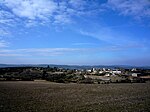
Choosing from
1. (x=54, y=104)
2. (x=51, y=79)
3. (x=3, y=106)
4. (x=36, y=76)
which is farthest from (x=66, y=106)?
(x=36, y=76)

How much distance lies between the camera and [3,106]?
63.2 feet

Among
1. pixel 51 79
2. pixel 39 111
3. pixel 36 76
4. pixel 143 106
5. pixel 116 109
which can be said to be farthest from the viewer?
pixel 36 76

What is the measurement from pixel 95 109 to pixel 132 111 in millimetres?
2614

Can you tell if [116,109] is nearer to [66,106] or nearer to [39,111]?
[66,106]

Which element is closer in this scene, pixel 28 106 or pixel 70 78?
pixel 28 106

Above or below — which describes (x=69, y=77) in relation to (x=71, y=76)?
below

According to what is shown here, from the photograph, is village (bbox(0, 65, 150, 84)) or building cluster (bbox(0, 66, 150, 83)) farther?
building cluster (bbox(0, 66, 150, 83))

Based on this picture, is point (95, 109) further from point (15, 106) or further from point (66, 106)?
point (15, 106)

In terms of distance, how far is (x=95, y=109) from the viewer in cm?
1903

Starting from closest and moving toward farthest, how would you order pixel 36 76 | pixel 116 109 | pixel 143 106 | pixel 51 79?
pixel 116 109
pixel 143 106
pixel 51 79
pixel 36 76

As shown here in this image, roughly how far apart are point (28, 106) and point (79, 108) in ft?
Answer: 12.5

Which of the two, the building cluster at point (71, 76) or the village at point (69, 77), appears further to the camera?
the building cluster at point (71, 76)

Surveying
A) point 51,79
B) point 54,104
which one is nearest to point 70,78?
point 51,79

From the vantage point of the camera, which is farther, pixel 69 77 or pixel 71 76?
pixel 71 76
